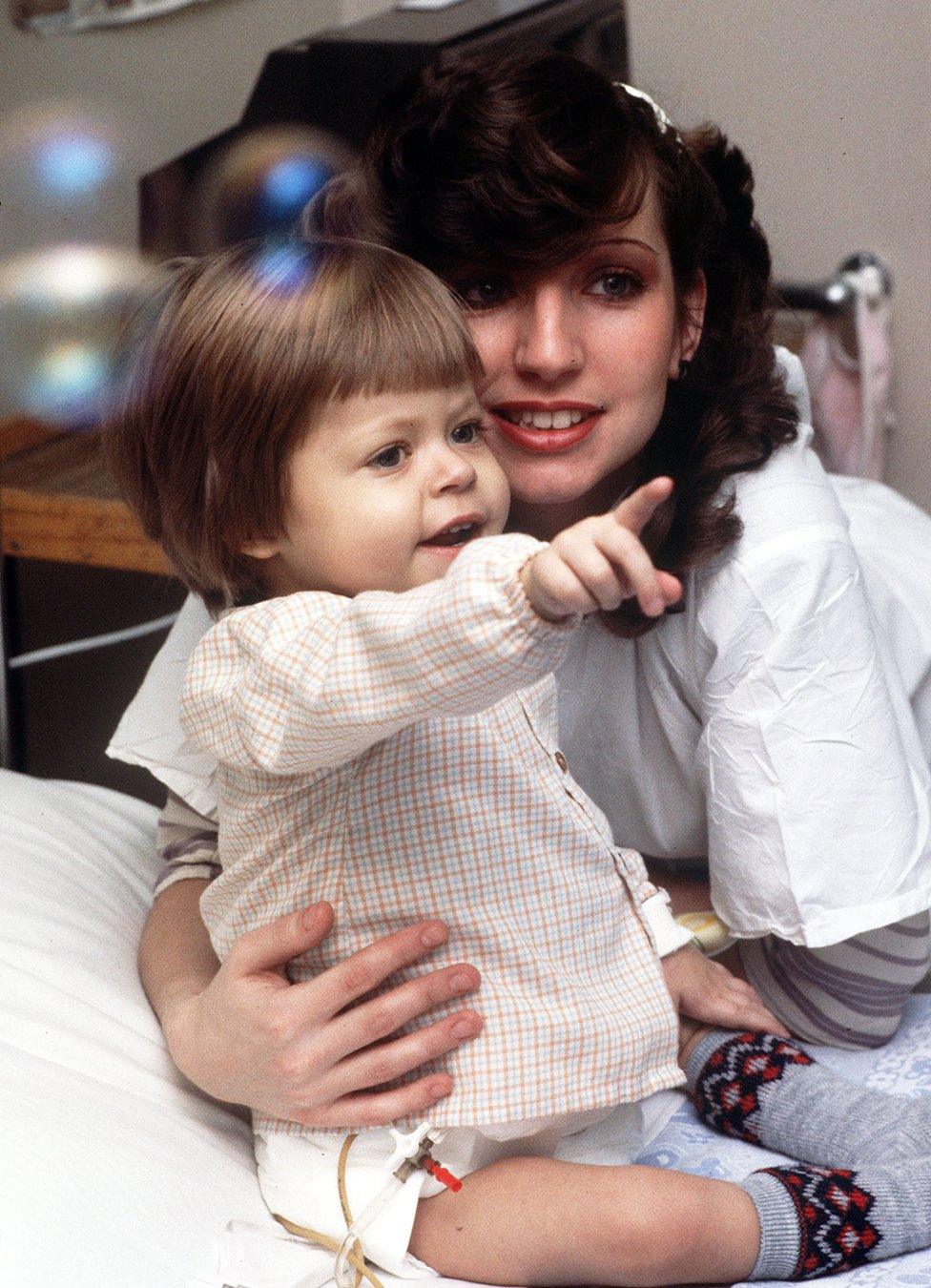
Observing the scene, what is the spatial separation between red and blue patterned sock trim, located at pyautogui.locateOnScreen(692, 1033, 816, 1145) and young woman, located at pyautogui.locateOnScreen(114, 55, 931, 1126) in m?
0.03

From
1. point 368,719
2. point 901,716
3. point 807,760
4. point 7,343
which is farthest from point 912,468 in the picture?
point 368,719

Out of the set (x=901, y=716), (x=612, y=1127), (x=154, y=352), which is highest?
(x=154, y=352)

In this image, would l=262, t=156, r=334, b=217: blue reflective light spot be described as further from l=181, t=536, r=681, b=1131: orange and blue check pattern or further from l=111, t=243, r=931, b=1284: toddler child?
l=181, t=536, r=681, b=1131: orange and blue check pattern

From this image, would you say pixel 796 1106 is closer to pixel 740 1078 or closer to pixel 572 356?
pixel 740 1078

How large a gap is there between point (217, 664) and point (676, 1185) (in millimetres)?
302

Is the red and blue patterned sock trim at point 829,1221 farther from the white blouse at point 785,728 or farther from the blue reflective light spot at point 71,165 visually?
the blue reflective light spot at point 71,165

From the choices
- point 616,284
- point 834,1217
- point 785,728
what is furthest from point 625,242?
point 834,1217

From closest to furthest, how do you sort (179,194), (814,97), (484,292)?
1. (484,292)
2. (814,97)
3. (179,194)

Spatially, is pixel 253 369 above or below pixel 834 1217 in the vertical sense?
above

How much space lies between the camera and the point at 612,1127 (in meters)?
0.69

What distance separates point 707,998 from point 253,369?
1.36 feet

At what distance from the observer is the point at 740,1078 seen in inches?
29.1

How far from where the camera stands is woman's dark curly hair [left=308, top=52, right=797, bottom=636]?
2.23 ft

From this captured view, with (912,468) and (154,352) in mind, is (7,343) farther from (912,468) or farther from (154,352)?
(912,468)
